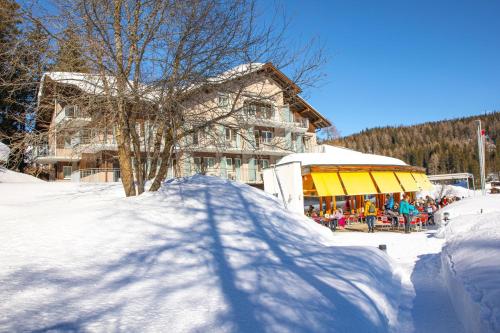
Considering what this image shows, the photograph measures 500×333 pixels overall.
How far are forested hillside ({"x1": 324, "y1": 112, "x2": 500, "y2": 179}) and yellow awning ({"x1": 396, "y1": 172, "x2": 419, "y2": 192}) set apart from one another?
58.9 metres

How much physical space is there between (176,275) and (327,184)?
604 inches

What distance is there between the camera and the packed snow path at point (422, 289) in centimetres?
516

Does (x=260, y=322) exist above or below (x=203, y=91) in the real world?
below

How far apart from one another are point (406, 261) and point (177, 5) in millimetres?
8607

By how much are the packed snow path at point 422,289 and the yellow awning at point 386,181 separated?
964 cm

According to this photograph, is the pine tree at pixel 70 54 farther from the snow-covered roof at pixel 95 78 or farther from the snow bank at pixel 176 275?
the snow bank at pixel 176 275

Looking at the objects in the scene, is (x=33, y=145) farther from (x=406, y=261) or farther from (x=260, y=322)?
(x=406, y=261)

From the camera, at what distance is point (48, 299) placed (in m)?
3.64

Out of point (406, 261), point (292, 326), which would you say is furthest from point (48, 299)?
point (406, 261)

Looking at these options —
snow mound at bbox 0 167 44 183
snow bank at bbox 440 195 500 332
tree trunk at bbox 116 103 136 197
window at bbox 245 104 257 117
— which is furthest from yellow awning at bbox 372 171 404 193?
snow mound at bbox 0 167 44 183

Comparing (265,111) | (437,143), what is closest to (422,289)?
(265,111)

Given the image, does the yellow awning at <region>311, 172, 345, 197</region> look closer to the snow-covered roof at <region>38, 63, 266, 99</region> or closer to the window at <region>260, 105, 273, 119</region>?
the window at <region>260, 105, 273, 119</region>

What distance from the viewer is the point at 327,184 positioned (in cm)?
1919

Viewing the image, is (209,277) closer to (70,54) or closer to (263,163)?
(70,54)
